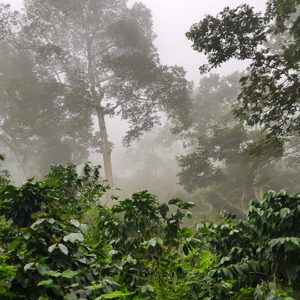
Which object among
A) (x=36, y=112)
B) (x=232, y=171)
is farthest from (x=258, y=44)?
(x=36, y=112)

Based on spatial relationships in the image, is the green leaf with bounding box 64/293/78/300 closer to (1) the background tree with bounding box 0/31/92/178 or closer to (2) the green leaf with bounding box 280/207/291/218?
(2) the green leaf with bounding box 280/207/291/218

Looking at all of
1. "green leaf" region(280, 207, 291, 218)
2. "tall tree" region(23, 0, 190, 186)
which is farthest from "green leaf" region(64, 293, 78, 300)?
"tall tree" region(23, 0, 190, 186)

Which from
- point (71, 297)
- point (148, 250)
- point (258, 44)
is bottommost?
point (71, 297)

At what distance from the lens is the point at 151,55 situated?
856 inches

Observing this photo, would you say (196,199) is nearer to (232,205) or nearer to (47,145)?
(232,205)

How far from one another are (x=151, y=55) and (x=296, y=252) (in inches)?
818

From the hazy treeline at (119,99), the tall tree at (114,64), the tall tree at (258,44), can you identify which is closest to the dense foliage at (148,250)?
the tall tree at (258,44)

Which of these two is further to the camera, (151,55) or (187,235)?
(151,55)

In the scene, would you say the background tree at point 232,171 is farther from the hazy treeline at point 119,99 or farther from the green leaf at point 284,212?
the green leaf at point 284,212

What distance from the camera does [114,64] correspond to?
64.4 feet

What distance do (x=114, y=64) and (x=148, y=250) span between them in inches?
727

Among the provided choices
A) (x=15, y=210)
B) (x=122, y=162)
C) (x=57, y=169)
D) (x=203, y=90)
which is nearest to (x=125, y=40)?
(x=203, y=90)

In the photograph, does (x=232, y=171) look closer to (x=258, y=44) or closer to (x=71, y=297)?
(x=258, y=44)

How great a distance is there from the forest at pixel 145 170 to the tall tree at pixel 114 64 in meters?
0.12
